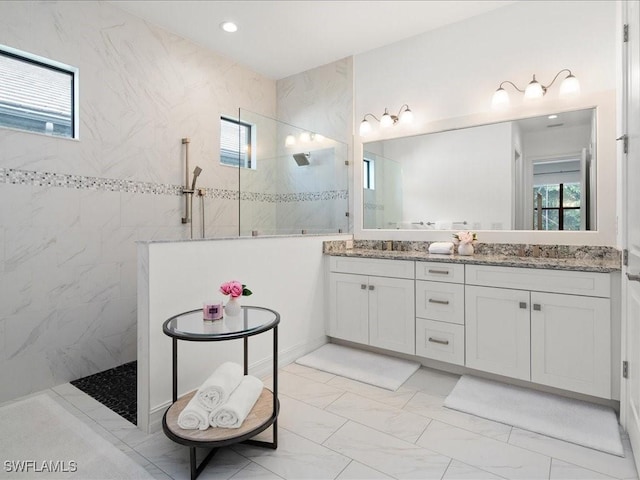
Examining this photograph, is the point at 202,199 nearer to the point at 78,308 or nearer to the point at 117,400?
the point at 78,308

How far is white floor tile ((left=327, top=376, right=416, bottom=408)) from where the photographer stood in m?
2.19

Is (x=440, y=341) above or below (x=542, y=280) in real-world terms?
below

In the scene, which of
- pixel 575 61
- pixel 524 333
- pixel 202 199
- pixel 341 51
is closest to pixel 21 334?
pixel 202 199

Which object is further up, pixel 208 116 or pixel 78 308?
pixel 208 116

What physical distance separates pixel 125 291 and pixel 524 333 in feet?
9.37

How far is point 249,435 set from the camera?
157 cm

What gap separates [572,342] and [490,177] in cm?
134

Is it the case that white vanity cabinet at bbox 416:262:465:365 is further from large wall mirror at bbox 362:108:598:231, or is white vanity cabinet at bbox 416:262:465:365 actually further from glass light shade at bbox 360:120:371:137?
glass light shade at bbox 360:120:371:137

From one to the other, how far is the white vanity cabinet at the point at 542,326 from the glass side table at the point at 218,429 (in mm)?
1398

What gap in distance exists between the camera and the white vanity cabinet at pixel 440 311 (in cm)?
245

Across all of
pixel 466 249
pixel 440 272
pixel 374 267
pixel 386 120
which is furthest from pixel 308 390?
pixel 386 120

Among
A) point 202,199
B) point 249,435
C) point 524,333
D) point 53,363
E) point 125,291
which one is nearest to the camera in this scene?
point 249,435

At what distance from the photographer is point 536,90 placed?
102 inches

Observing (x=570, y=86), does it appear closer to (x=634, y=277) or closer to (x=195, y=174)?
(x=634, y=277)
